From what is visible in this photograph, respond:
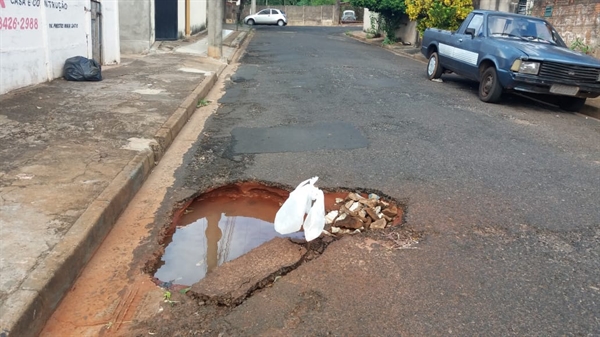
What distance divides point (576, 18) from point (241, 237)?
504 inches

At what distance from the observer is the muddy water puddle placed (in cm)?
384

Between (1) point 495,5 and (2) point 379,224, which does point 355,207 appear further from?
(1) point 495,5

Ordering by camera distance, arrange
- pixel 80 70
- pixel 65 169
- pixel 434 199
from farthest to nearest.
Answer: pixel 80 70 < pixel 65 169 < pixel 434 199

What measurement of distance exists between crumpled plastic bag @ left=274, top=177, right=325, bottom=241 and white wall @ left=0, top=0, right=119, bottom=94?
634 centimetres

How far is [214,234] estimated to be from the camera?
4426mm

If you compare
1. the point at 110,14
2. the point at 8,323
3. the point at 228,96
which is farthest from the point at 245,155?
the point at 110,14

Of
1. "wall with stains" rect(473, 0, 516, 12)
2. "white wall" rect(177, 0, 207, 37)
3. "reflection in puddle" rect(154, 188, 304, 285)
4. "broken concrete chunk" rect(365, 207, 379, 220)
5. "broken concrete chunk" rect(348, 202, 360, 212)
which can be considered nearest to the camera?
"reflection in puddle" rect(154, 188, 304, 285)

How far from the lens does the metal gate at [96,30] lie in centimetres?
1246

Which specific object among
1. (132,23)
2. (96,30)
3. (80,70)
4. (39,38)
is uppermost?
(132,23)

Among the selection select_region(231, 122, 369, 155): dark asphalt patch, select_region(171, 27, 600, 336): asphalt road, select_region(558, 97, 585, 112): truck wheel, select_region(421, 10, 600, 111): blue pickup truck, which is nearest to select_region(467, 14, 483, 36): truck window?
select_region(421, 10, 600, 111): blue pickup truck

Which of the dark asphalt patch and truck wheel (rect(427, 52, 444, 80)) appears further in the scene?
truck wheel (rect(427, 52, 444, 80))

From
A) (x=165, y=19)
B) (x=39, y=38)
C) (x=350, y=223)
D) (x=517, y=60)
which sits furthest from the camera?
(x=165, y=19)

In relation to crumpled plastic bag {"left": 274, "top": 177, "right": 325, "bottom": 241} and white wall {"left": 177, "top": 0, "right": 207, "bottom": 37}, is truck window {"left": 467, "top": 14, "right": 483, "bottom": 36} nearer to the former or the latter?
crumpled plastic bag {"left": 274, "top": 177, "right": 325, "bottom": 241}

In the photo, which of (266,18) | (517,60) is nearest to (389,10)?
(517,60)
